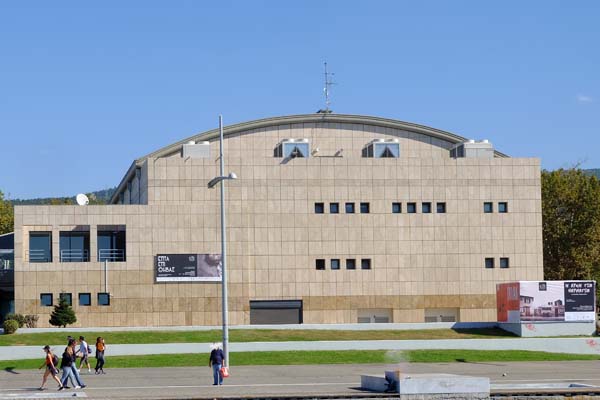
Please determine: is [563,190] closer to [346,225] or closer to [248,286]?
[346,225]

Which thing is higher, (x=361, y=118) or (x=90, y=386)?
(x=361, y=118)

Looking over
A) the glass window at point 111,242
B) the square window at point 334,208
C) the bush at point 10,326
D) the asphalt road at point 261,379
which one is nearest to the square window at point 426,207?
the square window at point 334,208

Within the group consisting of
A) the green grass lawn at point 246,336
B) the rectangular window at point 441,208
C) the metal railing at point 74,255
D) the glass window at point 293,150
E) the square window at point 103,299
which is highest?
the glass window at point 293,150

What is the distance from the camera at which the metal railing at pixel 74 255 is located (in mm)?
68625

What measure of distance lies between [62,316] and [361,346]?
18.4 metres

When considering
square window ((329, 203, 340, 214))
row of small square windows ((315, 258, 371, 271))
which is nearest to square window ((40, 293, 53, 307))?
row of small square windows ((315, 258, 371, 271))

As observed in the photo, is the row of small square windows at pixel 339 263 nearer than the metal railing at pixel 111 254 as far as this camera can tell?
No

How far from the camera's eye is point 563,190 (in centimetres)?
8894

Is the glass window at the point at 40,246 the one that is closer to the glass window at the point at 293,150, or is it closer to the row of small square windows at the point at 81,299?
the row of small square windows at the point at 81,299

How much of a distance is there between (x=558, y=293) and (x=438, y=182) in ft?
36.7

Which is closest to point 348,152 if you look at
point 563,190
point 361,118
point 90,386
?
point 361,118

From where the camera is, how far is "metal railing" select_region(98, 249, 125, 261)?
6794 cm

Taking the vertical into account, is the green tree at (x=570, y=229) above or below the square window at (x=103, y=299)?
above

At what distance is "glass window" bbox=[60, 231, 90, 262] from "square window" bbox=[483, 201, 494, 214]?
86.7ft
